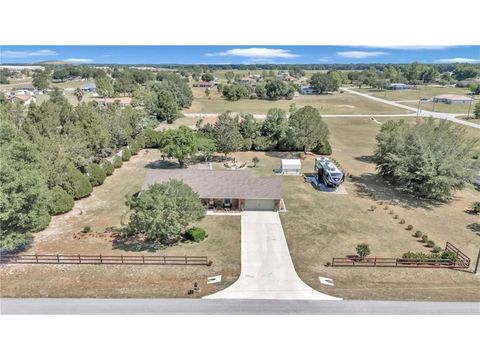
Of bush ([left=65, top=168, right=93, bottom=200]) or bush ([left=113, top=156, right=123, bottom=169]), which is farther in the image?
bush ([left=113, top=156, right=123, bottom=169])

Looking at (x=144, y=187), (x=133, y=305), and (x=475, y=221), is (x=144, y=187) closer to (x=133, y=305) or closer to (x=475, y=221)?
(x=133, y=305)

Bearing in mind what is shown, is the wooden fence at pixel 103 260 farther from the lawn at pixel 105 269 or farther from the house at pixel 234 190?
the house at pixel 234 190

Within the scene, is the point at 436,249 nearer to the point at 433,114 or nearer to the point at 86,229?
the point at 86,229

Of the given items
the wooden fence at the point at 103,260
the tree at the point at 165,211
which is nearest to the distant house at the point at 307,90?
the tree at the point at 165,211

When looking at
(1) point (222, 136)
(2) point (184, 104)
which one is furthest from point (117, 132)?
(2) point (184, 104)

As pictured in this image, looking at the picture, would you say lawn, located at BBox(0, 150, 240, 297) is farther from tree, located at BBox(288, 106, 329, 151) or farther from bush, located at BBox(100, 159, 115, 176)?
tree, located at BBox(288, 106, 329, 151)

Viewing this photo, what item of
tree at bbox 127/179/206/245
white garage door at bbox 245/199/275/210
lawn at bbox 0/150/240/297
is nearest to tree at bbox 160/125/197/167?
lawn at bbox 0/150/240/297
